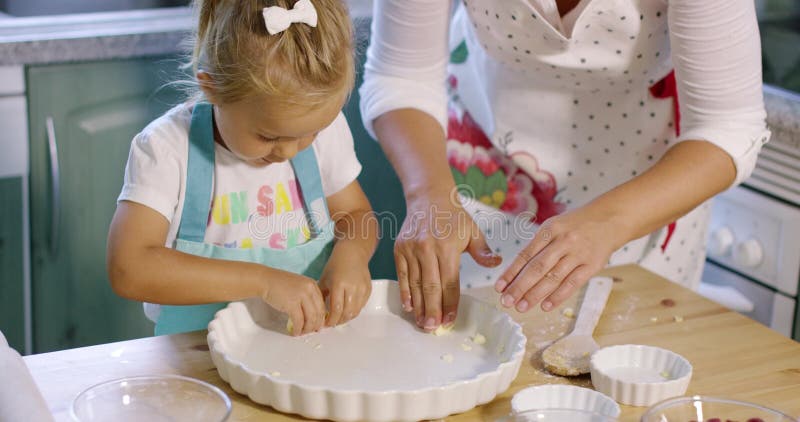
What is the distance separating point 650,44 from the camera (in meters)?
1.36

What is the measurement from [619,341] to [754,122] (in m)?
0.37

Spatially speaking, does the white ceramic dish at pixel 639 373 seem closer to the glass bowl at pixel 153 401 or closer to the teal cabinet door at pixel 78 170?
the glass bowl at pixel 153 401

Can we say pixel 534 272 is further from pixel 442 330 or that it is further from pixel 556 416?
pixel 556 416

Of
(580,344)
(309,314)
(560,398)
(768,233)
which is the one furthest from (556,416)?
(768,233)

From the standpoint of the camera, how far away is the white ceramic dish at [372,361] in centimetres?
91

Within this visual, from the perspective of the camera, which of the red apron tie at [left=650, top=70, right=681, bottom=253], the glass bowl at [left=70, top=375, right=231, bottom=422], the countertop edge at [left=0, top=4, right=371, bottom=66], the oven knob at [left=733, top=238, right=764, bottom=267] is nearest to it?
the glass bowl at [left=70, top=375, right=231, bottom=422]

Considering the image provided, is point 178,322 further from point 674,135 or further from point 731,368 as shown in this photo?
point 674,135

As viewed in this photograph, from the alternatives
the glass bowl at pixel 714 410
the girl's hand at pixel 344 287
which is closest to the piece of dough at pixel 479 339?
the girl's hand at pixel 344 287

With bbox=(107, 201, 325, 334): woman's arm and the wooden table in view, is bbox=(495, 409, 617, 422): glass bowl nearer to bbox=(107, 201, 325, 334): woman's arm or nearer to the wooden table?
the wooden table

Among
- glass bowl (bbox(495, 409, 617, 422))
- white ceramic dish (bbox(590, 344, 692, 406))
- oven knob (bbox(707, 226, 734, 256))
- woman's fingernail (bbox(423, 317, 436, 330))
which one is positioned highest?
glass bowl (bbox(495, 409, 617, 422))

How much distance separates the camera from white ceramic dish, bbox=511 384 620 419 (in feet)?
3.09

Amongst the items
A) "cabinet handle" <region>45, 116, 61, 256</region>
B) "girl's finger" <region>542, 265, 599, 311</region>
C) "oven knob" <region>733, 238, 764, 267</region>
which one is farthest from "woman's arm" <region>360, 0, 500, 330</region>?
"oven knob" <region>733, 238, 764, 267</region>

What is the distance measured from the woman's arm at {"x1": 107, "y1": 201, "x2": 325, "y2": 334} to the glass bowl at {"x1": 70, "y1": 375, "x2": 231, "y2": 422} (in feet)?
0.77

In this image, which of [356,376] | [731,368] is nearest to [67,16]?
[356,376]
